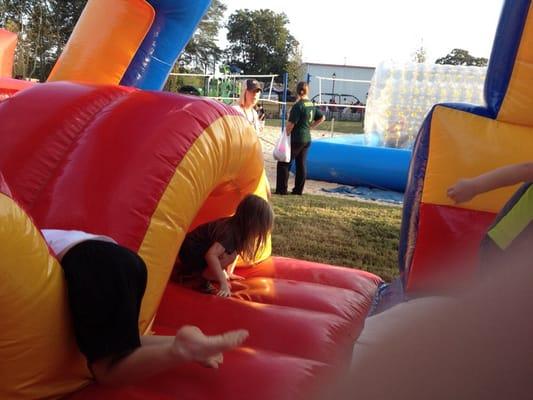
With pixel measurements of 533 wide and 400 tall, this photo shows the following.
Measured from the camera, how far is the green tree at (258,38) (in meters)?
47.9

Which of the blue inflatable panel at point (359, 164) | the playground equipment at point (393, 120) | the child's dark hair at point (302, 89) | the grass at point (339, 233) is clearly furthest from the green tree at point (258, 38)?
the grass at point (339, 233)

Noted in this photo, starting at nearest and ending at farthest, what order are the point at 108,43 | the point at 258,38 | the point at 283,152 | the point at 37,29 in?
the point at 108,43 < the point at 283,152 < the point at 37,29 < the point at 258,38

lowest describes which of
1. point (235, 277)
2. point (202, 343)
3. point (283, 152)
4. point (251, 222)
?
point (283, 152)

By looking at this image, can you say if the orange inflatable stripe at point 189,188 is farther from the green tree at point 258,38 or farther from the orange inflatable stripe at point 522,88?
the green tree at point 258,38

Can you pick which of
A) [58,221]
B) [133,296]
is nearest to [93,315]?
[133,296]

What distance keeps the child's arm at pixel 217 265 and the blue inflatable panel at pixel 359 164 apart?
5370 mm

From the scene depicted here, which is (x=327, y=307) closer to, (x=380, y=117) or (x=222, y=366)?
(x=222, y=366)

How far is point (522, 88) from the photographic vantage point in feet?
7.70

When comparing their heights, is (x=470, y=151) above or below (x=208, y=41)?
above

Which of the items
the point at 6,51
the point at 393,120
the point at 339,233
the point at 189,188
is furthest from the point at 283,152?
the point at 189,188

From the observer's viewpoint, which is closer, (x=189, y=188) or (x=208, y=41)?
(x=189, y=188)

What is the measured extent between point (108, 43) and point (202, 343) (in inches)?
100.0

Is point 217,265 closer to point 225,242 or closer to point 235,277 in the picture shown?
point 225,242

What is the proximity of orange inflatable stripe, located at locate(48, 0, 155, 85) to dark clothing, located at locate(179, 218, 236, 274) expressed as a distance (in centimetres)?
135
